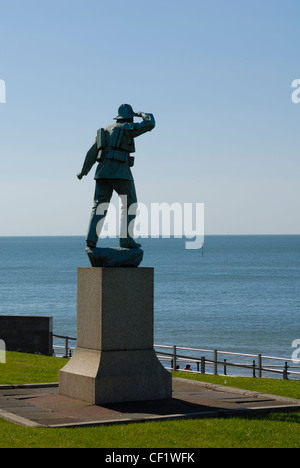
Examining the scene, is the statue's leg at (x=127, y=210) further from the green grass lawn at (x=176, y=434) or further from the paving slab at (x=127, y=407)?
the green grass lawn at (x=176, y=434)

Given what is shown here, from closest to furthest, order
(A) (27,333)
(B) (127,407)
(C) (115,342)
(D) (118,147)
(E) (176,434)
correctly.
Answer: (E) (176,434)
(B) (127,407)
(C) (115,342)
(D) (118,147)
(A) (27,333)

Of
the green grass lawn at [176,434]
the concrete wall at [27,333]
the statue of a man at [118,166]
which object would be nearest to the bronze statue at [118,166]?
the statue of a man at [118,166]

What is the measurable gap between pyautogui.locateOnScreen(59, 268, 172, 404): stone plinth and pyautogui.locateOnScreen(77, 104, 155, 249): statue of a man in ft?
3.01

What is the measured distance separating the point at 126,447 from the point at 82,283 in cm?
454

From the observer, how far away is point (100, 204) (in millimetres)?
15180

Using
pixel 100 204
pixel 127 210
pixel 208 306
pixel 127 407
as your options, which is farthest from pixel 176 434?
pixel 208 306

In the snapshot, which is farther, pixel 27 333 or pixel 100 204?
pixel 27 333

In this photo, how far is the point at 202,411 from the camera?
13.2 metres

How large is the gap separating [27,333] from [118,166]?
13.9m

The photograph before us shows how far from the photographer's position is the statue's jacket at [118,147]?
14.8 metres

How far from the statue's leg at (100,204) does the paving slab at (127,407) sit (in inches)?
121

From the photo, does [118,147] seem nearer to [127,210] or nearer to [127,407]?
[127,210]

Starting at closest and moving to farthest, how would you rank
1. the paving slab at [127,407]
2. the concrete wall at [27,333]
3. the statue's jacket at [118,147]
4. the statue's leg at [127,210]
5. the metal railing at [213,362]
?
1. the paving slab at [127,407]
2. the statue's jacket at [118,147]
3. the statue's leg at [127,210]
4. the metal railing at [213,362]
5. the concrete wall at [27,333]
